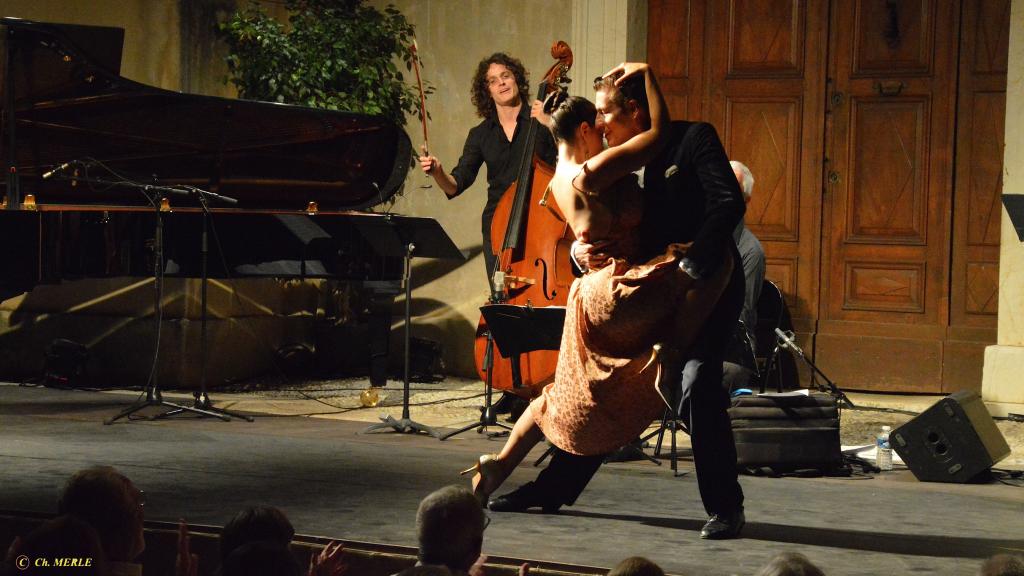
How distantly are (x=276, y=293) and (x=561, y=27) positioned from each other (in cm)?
247

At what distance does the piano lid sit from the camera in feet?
20.0

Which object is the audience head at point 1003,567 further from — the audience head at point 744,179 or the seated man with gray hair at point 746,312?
the audience head at point 744,179

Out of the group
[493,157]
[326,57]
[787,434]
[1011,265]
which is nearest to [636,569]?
[787,434]

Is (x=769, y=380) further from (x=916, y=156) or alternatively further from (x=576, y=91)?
(x=576, y=91)

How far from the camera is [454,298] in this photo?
27.5 feet

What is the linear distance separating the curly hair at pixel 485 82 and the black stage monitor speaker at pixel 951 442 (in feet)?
8.68

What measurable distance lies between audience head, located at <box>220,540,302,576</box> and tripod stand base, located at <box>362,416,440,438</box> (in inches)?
146

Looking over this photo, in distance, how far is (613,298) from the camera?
11.7 feet

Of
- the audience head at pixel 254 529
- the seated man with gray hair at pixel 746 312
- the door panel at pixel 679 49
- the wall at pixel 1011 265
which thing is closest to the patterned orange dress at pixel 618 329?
the audience head at pixel 254 529

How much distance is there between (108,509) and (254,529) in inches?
10.6

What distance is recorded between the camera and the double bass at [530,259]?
5.80 metres

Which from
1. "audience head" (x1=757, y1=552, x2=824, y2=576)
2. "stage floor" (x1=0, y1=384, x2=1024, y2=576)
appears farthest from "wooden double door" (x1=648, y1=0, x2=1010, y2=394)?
"audience head" (x1=757, y1=552, x2=824, y2=576)

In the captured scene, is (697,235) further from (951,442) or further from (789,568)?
(951,442)

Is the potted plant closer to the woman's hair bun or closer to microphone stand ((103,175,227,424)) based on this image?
microphone stand ((103,175,227,424))
